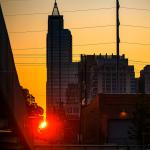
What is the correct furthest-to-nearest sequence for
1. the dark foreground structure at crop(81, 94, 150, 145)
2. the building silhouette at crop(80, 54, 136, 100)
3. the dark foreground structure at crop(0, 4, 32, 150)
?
the building silhouette at crop(80, 54, 136, 100) < the dark foreground structure at crop(81, 94, 150, 145) < the dark foreground structure at crop(0, 4, 32, 150)

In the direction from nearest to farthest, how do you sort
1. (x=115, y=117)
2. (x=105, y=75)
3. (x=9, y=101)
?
(x=9, y=101)
(x=115, y=117)
(x=105, y=75)

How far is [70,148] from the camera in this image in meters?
52.1

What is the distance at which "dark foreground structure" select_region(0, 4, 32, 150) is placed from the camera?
12.5 metres

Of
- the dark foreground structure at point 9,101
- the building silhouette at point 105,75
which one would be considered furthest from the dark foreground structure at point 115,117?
the building silhouette at point 105,75

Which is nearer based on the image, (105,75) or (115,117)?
(115,117)

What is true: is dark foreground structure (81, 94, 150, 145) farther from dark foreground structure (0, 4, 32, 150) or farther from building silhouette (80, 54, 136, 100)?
building silhouette (80, 54, 136, 100)

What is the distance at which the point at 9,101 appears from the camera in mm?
13469

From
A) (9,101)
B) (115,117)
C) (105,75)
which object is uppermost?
(105,75)

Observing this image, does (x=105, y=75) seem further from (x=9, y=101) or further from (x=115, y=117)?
(x=9, y=101)

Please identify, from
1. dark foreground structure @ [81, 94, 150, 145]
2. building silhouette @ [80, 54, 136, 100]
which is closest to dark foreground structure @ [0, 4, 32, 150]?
dark foreground structure @ [81, 94, 150, 145]

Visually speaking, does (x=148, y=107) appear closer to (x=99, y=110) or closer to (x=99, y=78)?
(x=99, y=110)

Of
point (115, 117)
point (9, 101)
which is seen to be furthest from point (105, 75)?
point (9, 101)

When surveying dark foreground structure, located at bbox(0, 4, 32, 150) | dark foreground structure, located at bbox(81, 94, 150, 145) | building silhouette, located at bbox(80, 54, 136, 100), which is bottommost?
dark foreground structure, located at bbox(0, 4, 32, 150)

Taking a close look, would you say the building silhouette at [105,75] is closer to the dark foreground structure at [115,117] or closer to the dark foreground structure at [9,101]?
the dark foreground structure at [115,117]
